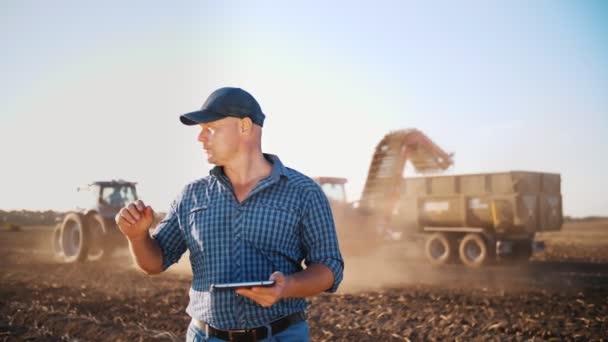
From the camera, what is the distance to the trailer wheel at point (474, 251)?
48.7 feet

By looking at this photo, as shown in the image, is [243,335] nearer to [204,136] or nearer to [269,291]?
[269,291]

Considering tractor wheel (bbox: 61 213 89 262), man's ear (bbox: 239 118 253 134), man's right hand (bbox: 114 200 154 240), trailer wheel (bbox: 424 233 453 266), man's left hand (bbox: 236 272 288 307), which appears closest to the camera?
man's left hand (bbox: 236 272 288 307)

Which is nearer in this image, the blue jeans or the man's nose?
the blue jeans

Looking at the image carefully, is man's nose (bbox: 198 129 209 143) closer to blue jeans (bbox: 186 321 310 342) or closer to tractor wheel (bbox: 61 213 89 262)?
blue jeans (bbox: 186 321 310 342)

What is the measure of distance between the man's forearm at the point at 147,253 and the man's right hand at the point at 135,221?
4 cm

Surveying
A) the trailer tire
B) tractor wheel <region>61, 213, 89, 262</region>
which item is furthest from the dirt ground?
the trailer tire

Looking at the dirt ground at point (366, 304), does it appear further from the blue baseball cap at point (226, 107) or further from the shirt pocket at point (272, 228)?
the blue baseball cap at point (226, 107)

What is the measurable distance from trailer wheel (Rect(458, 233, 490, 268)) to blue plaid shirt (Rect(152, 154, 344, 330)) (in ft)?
44.8

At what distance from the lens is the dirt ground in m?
6.22

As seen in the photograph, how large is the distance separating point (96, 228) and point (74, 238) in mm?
1470

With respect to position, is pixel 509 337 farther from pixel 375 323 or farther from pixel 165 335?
pixel 165 335

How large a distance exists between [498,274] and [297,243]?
40.5ft

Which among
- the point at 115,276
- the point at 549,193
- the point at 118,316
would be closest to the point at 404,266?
the point at 549,193

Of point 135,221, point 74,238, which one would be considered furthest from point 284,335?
point 74,238
